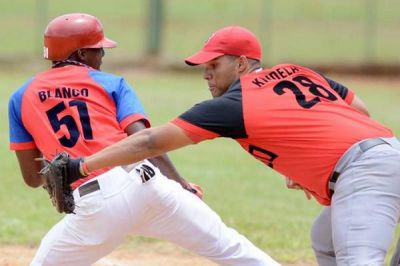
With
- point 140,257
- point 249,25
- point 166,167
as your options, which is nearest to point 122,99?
point 166,167

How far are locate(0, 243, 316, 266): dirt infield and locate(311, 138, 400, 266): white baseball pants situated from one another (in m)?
2.93

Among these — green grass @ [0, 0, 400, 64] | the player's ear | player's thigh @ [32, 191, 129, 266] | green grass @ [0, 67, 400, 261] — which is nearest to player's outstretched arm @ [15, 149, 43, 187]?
player's thigh @ [32, 191, 129, 266]

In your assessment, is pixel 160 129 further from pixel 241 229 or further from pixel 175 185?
pixel 241 229

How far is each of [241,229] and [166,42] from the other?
21.5 meters

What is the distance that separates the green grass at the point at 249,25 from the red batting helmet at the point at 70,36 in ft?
75.0

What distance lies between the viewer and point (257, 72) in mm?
5609

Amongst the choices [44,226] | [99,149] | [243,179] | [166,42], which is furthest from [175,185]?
[166,42]

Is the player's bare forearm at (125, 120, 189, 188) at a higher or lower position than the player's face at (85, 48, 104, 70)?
lower

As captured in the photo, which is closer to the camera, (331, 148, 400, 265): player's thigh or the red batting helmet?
(331, 148, 400, 265): player's thigh

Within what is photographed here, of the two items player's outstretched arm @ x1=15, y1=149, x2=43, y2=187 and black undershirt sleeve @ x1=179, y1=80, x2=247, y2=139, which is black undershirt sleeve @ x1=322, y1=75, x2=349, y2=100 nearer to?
black undershirt sleeve @ x1=179, y1=80, x2=247, y2=139

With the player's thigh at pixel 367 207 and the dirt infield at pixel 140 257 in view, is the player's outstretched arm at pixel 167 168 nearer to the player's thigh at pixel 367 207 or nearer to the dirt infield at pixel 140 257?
the player's thigh at pixel 367 207

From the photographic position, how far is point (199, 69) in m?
27.7

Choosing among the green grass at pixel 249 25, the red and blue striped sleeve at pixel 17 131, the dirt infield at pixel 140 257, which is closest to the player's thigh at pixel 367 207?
the red and blue striped sleeve at pixel 17 131

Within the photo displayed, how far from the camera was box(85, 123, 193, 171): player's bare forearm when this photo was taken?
5273 mm
